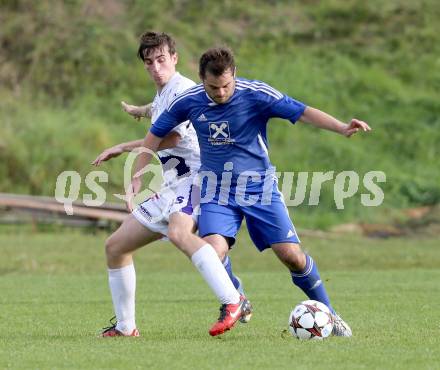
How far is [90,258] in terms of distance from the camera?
16.8m

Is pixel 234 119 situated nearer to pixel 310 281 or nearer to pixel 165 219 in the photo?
pixel 165 219

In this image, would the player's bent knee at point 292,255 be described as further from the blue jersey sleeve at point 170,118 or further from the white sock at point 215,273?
the blue jersey sleeve at point 170,118

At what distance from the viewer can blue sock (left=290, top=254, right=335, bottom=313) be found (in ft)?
24.9

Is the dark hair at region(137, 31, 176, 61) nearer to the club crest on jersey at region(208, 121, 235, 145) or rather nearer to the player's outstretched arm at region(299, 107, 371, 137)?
the club crest on jersey at region(208, 121, 235, 145)

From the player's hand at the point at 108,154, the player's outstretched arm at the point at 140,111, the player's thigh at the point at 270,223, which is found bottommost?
the player's thigh at the point at 270,223

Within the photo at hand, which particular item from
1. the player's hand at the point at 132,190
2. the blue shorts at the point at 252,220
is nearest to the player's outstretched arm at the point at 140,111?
the player's hand at the point at 132,190

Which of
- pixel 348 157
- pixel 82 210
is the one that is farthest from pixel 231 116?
pixel 348 157

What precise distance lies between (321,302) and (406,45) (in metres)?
19.5

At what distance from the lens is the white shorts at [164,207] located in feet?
24.2

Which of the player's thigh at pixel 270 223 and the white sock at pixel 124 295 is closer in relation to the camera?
the player's thigh at pixel 270 223

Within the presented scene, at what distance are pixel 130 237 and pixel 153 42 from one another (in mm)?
1334

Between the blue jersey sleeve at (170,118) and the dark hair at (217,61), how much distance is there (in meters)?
0.38

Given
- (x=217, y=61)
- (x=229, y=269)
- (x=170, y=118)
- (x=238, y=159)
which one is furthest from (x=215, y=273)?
(x=229, y=269)

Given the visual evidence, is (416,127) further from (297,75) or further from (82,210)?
(82,210)
